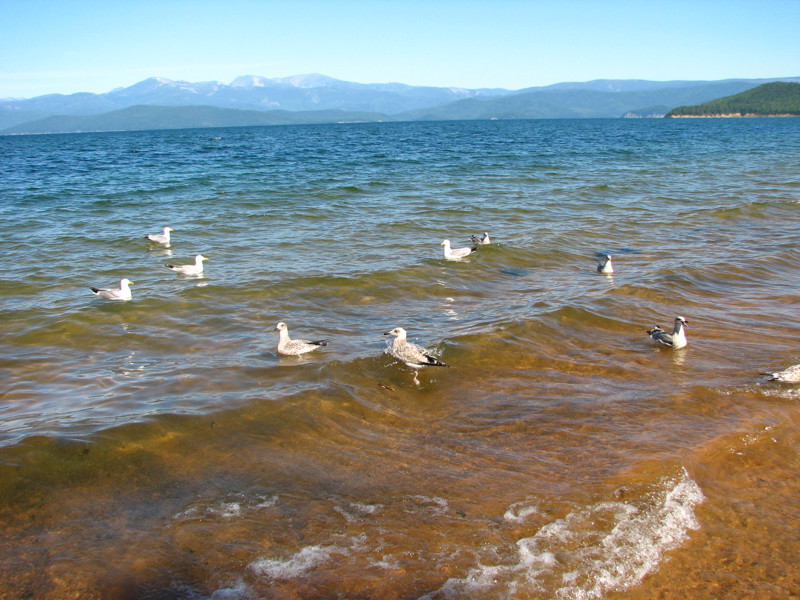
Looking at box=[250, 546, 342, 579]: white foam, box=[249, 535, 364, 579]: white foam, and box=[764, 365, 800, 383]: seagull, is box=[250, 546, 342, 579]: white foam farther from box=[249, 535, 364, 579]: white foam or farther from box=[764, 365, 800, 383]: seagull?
box=[764, 365, 800, 383]: seagull

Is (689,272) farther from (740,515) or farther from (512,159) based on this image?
(512,159)

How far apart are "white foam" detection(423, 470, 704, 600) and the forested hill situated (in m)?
175

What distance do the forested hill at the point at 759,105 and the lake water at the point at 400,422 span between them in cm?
16737

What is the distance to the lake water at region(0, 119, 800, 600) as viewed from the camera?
4.39m

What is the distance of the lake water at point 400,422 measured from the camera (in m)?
4.39

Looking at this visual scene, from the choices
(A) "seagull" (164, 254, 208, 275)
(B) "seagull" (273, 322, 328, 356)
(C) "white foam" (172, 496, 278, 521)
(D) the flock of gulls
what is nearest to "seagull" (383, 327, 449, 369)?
(D) the flock of gulls


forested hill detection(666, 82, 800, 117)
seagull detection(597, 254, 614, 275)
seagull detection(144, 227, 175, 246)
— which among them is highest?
forested hill detection(666, 82, 800, 117)

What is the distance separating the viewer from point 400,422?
667 cm

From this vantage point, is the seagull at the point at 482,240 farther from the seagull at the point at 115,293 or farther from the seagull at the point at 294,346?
the seagull at the point at 115,293

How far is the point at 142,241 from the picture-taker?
16.7 m

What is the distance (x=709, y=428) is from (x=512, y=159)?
3473cm

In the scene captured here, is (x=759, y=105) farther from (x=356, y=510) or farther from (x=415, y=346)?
(x=356, y=510)

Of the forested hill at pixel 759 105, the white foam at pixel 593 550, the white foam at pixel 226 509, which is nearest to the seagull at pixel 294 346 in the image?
the white foam at pixel 226 509

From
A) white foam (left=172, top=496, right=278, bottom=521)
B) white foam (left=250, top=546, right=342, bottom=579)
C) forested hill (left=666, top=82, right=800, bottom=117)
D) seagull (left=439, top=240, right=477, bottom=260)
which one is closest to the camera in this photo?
white foam (left=250, top=546, right=342, bottom=579)
